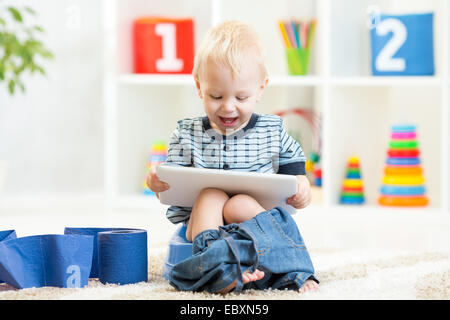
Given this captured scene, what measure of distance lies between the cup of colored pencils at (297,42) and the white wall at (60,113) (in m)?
0.78

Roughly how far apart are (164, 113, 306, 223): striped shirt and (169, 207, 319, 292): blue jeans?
144 mm

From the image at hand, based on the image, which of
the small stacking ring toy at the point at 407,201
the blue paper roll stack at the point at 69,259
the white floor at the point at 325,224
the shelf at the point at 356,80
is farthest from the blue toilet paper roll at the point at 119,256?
the small stacking ring toy at the point at 407,201

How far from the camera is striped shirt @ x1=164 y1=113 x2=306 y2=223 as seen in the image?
4.06 ft

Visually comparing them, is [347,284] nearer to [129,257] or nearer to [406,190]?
[129,257]

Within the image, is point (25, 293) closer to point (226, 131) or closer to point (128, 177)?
point (226, 131)

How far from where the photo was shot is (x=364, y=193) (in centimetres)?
245

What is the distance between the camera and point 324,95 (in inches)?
88.7

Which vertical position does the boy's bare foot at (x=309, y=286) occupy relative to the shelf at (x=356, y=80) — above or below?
below

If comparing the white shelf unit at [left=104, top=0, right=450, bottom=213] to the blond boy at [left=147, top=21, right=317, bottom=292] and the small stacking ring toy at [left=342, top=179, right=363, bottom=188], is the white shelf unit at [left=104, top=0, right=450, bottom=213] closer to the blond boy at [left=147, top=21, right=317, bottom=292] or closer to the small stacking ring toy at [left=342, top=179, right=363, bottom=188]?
the small stacking ring toy at [left=342, top=179, right=363, bottom=188]

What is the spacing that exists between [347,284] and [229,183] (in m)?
0.27

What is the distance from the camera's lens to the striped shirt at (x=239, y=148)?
1238 mm

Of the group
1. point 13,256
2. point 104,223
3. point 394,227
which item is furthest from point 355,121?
point 13,256

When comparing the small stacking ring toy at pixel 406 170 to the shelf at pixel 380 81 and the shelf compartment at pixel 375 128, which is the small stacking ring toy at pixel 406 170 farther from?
the shelf at pixel 380 81
